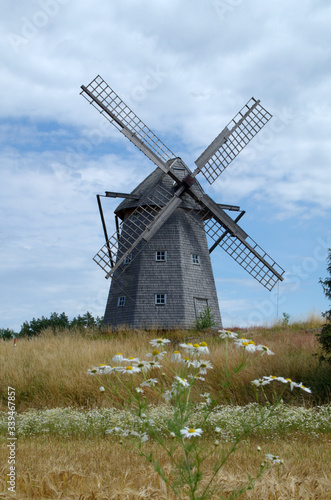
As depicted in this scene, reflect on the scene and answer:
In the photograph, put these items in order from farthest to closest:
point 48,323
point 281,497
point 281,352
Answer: point 48,323 → point 281,352 → point 281,497

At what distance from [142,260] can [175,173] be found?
150 inches

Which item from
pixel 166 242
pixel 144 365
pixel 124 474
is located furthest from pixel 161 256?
pixel 144 365

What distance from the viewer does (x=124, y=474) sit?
15.5 feet

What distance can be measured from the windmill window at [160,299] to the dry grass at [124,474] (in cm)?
1270

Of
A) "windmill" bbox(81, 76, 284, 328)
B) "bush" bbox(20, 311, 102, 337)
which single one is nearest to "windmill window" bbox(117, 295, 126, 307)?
"windmill" bbox(81, 76, 284, 328)

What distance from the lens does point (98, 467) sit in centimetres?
519

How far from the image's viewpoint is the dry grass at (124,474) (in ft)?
13.6

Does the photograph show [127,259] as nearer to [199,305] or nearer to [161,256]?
[161,256]

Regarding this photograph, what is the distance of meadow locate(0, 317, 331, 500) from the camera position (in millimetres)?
4359

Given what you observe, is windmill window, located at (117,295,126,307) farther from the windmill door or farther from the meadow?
the windmill door

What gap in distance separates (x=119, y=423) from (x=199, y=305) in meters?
12.7

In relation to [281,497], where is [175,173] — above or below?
above

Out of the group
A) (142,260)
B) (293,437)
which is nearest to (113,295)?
(142,260)

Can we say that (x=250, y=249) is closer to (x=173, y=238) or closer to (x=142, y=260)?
(x=173, y=238)
